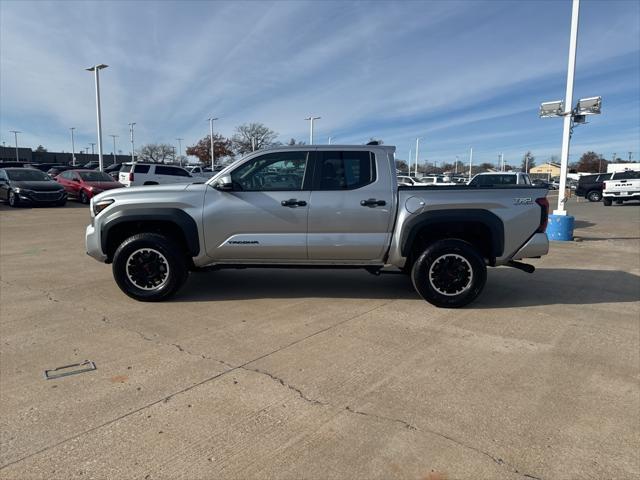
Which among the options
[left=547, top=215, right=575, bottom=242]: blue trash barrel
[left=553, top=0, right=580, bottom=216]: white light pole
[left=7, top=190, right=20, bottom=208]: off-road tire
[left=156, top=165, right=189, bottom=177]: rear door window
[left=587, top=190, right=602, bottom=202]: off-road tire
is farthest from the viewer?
[left=587, top=190, right=602, bottom=202]: off-road tire

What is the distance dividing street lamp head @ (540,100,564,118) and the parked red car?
17.2 metres

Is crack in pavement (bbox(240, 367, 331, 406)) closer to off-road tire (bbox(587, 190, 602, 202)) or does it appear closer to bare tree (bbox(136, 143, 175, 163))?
off-road tire (bbox(587, 190, 602, 202))

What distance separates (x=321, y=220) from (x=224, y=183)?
1.18 m

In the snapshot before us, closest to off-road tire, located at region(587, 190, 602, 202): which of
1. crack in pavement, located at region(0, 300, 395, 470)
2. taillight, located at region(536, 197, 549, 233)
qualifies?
taillight, located at region(536, 197, 549, 233)

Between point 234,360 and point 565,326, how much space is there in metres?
3.45

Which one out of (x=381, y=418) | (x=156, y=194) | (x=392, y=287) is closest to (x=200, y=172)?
(x=156, y=194)

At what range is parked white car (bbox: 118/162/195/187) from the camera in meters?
20.8

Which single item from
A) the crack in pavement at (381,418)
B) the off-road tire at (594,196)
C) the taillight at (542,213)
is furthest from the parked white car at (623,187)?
the crack in pavement at (381,418)

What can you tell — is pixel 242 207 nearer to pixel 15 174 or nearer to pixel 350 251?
pixel 350 251

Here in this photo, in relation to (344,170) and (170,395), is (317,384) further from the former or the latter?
(344,170)

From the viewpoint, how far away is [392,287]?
19.7 ft

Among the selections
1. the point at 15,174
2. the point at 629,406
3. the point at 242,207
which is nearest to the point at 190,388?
the point at 242,207

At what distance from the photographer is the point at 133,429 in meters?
2.63

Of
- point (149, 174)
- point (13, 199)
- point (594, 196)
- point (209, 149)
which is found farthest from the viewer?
point (209, 149)
